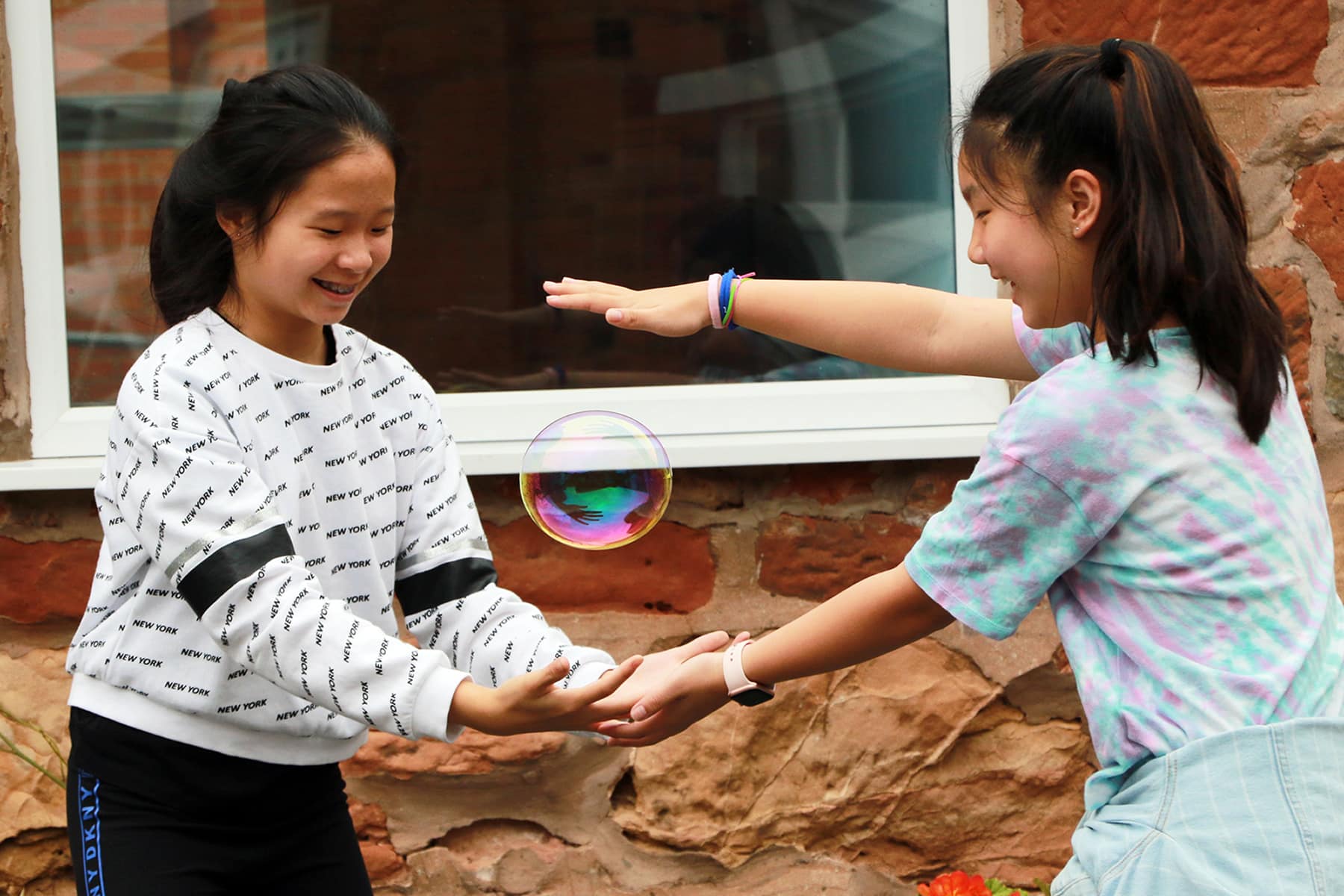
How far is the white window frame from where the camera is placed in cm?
276

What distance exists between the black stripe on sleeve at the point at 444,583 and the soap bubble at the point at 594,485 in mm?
201

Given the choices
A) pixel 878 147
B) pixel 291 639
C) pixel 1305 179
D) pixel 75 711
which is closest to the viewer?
pixel 291 639

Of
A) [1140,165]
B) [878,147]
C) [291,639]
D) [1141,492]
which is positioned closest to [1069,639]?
[1141,492]

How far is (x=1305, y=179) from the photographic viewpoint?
8.57 ft

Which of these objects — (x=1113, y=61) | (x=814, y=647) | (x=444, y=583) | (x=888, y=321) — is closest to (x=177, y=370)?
(x=444, y=583)

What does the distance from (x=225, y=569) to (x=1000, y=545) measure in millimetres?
955

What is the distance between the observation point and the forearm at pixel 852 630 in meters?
1.58

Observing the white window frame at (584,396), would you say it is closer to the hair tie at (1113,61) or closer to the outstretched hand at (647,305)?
the outstretched hand at (647,305)

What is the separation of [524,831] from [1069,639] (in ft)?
5.03

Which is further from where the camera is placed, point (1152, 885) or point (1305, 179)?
point (1305, 179)

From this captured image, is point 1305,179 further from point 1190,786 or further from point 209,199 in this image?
point 209,199

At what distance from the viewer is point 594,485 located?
2.22 meters

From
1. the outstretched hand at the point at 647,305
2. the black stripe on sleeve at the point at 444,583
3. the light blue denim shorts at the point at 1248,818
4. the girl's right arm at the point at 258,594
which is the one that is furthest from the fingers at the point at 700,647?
the light blue denim shorts at the point at 1248,818

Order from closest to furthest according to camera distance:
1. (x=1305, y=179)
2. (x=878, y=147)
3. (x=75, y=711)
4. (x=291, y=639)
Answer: (x=291, y=639) → (x=75, y=711) → (x=1305, y=179) → (x=878, y=147)
